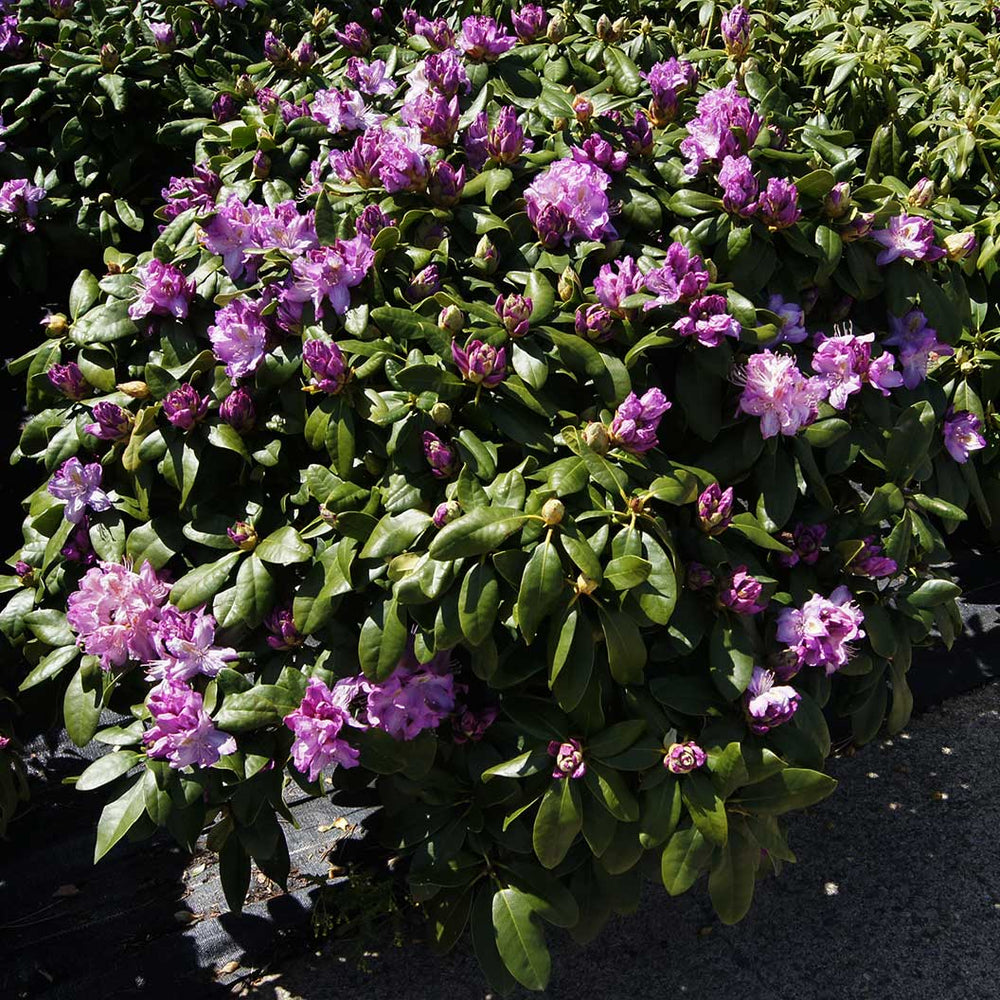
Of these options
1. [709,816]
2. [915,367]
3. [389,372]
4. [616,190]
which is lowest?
[709,816]

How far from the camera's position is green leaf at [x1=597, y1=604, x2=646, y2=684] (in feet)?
5.34

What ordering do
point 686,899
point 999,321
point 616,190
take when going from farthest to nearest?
point 999,321
point 686,899
point 616,190

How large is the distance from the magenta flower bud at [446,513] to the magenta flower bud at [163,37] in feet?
6.29

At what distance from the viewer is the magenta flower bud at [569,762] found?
170 centimetres

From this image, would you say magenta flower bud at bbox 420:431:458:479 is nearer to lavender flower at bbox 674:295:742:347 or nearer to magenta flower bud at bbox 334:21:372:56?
lavender flower at bbox 674:295:742:347

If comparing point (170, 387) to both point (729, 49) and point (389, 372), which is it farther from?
point (729, 49)

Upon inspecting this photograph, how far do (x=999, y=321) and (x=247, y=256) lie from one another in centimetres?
183

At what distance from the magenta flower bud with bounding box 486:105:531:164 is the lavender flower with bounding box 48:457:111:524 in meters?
0.97

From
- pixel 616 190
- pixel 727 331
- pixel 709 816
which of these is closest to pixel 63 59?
pixel 616 190

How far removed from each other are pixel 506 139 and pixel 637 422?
69cm

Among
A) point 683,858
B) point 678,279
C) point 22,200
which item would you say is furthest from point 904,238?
point 22,200

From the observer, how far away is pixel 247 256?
2.00 m

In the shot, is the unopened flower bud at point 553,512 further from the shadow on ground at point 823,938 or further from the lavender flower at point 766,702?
the shadow on ground at point 823,938

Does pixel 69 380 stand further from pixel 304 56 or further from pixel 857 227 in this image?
pixel 857 227
